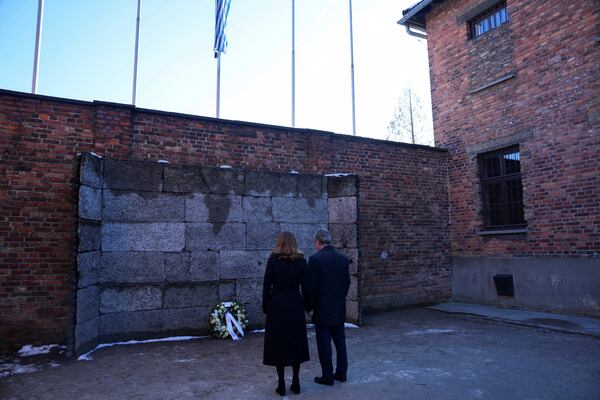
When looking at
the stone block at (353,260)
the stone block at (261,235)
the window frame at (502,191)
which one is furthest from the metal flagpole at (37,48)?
the window frame at (502,191)

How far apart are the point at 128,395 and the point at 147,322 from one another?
2515 mm

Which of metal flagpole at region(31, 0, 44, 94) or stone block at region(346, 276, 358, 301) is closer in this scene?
stone block at region(346, 276, 358, 301)

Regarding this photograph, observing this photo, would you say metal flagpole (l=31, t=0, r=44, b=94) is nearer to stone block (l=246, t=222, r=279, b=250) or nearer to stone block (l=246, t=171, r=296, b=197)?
stone block (l=246, t=171, r=296, b=197)

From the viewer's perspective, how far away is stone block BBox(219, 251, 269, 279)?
7.50 metres

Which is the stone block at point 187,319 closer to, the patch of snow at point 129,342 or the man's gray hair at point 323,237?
the patch of snow at point 129,342

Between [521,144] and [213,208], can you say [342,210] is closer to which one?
[213,208]

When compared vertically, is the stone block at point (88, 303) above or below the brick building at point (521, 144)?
below

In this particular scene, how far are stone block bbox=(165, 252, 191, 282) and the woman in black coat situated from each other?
10.2 feet

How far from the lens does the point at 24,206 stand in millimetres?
6461

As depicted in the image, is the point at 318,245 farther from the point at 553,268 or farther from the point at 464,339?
the point at 553,268

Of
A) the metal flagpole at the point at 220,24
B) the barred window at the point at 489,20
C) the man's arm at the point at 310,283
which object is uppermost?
the metal flagpole at the point at 220,24

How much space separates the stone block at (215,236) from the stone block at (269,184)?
2.41 feet

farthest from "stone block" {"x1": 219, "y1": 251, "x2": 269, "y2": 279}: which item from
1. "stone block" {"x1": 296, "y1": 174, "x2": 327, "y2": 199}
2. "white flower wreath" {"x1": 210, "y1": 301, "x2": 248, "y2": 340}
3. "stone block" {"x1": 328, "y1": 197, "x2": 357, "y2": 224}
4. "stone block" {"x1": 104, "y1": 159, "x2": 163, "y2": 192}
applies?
"stone block" {"x1": 104, "y1": 159, "x2": 163, "y2": 192}

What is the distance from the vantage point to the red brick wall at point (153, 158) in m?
6.38
